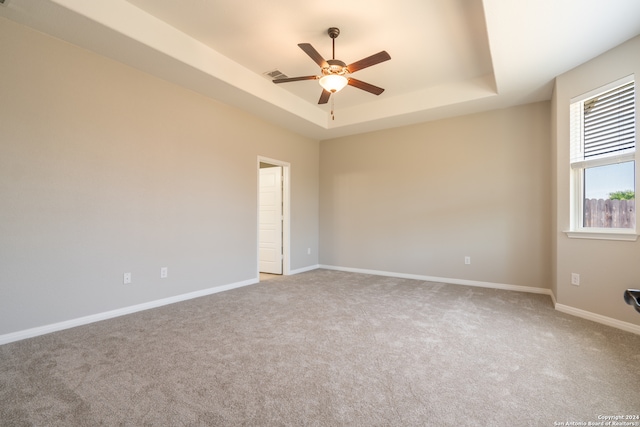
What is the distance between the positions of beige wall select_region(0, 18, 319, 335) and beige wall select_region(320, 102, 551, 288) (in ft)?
7.24

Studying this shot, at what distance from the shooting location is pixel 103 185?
10.4 ft

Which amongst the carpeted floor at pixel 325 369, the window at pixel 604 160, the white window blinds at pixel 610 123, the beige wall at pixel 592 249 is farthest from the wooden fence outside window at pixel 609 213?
the carpeted floor at pixel 325 369

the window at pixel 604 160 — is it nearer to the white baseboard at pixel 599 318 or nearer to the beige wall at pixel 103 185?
the white baseboard at pixel 599 318

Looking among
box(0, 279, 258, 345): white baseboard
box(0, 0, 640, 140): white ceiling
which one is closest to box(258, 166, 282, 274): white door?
box(0, 279, 258, 345): white baseboard

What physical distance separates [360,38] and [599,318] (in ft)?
12.6

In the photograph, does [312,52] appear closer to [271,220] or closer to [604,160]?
[604,160]

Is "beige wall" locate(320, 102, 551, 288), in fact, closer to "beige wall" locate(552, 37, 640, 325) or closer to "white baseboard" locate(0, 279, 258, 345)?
"beige wall" locate(552, 37, 640, 325)

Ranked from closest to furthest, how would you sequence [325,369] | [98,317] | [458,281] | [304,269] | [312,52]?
[325,369]
[312,52]
[98,317]
[458,281]
[304,269]

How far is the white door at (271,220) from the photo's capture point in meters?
5.71

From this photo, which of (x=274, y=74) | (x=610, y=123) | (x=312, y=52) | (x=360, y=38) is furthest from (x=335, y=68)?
(x=610, y=123)

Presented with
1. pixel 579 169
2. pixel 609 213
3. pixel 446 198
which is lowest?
pixel 609 213

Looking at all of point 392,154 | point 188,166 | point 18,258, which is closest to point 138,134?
point 188,166

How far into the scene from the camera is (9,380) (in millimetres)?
1946

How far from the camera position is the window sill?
9.13 feet
